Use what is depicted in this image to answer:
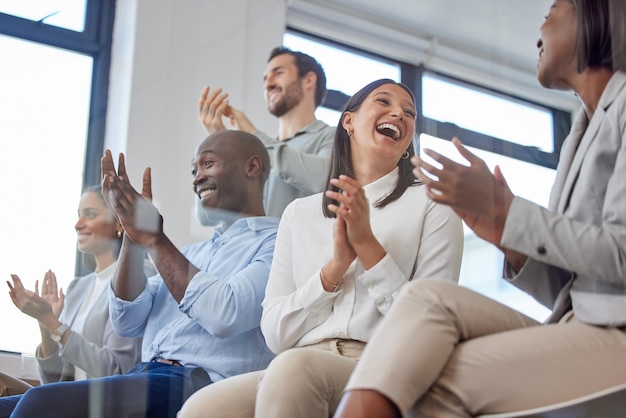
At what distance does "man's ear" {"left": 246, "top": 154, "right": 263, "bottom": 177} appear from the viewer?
5.60 feet

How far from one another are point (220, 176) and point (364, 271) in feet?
1.89

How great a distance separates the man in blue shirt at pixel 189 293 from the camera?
1.43 metres

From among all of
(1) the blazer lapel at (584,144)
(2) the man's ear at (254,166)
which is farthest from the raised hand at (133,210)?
(1) the blazer lapel at (584,144)

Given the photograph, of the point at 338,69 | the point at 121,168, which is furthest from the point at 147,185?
the point at 338,69

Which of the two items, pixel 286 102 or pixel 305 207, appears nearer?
pixel 305 207

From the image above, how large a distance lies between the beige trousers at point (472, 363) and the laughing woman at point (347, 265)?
0.64 feet

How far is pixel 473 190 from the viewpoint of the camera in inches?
37.4

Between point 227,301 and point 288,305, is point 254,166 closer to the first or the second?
point 227,301

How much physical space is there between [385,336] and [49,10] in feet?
4.65

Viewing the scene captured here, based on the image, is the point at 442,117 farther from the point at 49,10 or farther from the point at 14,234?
the point at 49,10

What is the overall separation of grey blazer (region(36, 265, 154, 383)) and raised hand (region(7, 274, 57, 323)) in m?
0.04

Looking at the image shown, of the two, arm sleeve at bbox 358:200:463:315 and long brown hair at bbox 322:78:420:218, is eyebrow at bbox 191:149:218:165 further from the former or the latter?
arm sleeve at bbox 358:200:463:315

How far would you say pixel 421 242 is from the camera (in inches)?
47.4

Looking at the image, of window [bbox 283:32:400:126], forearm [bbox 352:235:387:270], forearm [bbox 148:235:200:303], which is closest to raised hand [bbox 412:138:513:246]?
forearm [bbox 352:235:387:270]
